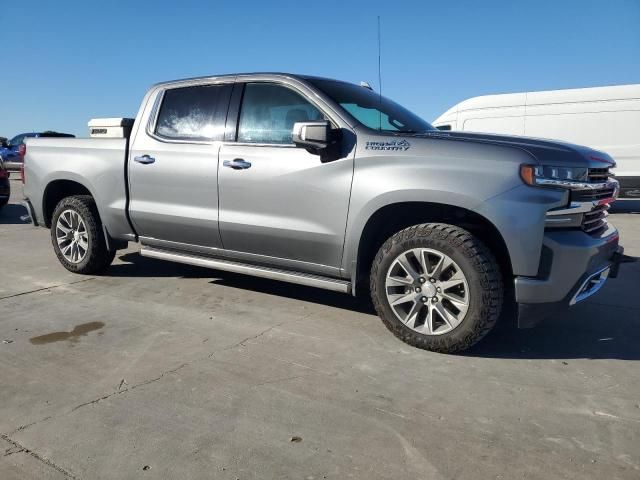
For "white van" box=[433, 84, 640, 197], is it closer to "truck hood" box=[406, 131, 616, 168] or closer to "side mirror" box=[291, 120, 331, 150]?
"truck hood" box=[406, 131, 616, 168]

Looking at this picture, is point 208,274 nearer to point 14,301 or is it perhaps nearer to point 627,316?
point 14,301

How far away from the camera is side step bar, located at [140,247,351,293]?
12.5ft

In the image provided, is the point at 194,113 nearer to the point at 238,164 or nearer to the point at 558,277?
the point at 238,164

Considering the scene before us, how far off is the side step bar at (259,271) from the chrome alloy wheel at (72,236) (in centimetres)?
79

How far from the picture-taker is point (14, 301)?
4.54m

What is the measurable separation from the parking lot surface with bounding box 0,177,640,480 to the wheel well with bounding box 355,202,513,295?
54 cm

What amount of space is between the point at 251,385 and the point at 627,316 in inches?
124

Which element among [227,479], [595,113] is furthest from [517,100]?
[227,479]

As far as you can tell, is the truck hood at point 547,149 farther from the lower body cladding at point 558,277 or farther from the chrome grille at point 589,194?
the lower body cladding at point 558,277

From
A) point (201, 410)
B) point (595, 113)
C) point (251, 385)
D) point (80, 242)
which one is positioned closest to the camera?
point (201, 410)

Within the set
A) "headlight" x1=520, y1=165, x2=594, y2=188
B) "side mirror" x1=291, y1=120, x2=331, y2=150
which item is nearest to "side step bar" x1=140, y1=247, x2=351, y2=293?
"side mirror" x1=291, y1=120, x2=331, y2=150

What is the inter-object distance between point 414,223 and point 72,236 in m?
3.57

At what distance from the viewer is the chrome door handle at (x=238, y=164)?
13.4 feet

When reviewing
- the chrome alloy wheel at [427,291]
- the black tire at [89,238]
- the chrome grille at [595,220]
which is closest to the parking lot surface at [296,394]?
the chrome alloy wheel at [427,291]
